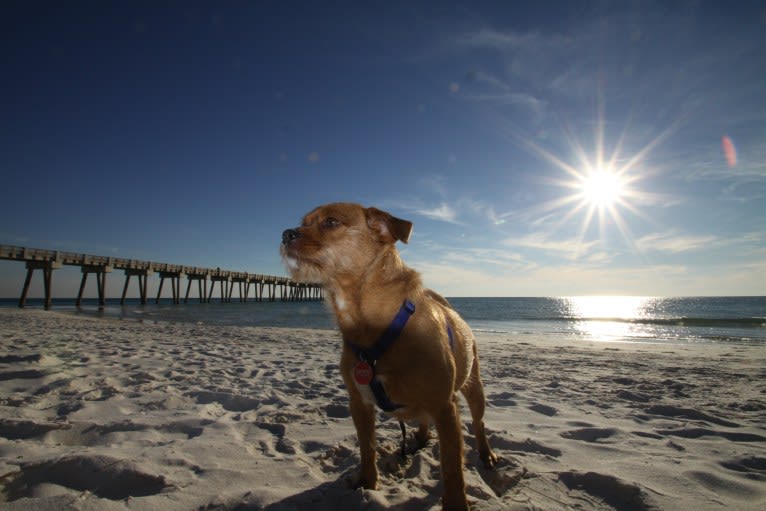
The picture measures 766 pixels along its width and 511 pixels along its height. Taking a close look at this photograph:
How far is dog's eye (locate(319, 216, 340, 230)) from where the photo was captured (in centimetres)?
272

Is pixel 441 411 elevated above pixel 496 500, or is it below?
above

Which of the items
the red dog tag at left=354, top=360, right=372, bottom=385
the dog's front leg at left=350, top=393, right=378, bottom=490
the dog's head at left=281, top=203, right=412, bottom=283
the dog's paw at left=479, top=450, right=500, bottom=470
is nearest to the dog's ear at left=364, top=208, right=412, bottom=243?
the dog's head at left=281, top=203, right=412, bottom=283

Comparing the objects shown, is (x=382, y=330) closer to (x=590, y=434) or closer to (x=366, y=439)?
(x=366, y=439)

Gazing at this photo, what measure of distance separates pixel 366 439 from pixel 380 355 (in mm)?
800

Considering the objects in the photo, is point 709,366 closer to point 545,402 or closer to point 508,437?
point 545,402

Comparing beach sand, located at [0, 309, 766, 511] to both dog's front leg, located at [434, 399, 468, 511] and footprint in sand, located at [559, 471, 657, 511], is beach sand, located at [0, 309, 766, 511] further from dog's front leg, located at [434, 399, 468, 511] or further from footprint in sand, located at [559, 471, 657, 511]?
dog's front leg, located at [434, 399, 468, 511]

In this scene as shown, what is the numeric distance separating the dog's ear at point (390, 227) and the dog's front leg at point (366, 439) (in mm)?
1192

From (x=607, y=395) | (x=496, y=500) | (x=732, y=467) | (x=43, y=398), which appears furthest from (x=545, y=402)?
(x=43, y=398)

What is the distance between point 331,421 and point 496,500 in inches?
80.0

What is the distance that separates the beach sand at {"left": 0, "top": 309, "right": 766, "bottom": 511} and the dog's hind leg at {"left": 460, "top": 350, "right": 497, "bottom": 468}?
0.34ft

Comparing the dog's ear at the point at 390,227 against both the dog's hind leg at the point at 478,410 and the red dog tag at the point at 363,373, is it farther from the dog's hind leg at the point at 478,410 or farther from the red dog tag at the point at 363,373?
the dog's hind leg at the point at 478,410

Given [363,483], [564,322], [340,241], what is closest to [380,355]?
[340,241]

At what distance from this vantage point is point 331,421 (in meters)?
3.92

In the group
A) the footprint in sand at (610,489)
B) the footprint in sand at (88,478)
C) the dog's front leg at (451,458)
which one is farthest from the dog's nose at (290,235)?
the footprint in sand at (610,489)
